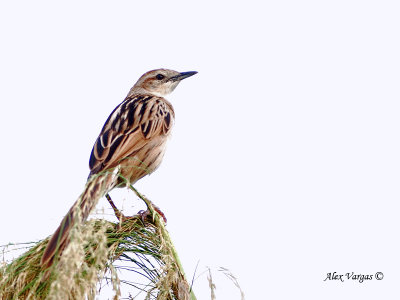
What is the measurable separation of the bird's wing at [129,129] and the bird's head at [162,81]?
117 cm

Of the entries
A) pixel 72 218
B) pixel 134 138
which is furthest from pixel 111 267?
pixel 134 138

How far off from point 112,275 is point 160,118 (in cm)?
433

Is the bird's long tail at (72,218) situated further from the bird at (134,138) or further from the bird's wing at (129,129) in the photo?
the bird's wing at (129,129)

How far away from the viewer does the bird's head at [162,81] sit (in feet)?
30.3

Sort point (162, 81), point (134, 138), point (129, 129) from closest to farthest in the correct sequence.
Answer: point (134, 138), point (129, 129), point (162, 81)

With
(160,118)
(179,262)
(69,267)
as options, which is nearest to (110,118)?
(160,118)

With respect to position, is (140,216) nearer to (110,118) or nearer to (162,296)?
(162,296)

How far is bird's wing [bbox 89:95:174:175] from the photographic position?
6.36m

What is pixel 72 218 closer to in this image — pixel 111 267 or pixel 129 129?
pixel 111 267

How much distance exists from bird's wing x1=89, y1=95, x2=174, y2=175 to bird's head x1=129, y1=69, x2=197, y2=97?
3.83 feet

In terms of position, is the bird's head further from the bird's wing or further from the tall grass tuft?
the tall grass tuft

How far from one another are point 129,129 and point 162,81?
2.48 m

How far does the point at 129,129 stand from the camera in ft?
22.8

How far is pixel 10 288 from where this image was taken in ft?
11.7
